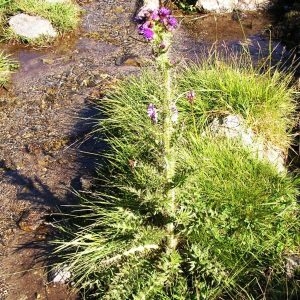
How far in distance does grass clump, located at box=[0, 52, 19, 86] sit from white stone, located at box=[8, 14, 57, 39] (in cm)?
70

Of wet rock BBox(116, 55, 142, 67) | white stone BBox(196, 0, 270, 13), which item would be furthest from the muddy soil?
white stone BBox(196, 0, 270, 13)

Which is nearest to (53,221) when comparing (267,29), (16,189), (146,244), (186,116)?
(16,189)

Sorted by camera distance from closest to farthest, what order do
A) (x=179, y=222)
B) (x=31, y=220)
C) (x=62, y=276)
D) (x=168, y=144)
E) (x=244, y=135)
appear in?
1. (x=168, y=144)
2. (x=179, y=222)
3. (x=62, y=276)
4. (x=31, y=220)
5. (x=244, y=135)

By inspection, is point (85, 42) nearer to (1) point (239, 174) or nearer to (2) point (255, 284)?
(1) point (239, 174)

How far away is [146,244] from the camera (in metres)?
3.31

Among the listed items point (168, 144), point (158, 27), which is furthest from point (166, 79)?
point (168, 144)

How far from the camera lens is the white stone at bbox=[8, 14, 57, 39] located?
8078 millimetres

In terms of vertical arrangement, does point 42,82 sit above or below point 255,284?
below

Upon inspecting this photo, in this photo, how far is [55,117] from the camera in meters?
6.07

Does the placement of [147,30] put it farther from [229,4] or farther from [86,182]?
[229,4]

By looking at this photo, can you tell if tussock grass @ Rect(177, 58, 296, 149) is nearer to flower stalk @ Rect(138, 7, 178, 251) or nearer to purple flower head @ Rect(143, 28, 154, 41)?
flower stalk @ Rect(138, 7, 178, 251)

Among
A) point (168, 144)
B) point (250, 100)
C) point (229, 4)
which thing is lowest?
point (229, 4)

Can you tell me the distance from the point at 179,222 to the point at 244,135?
160cm

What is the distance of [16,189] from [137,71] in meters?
2.83
